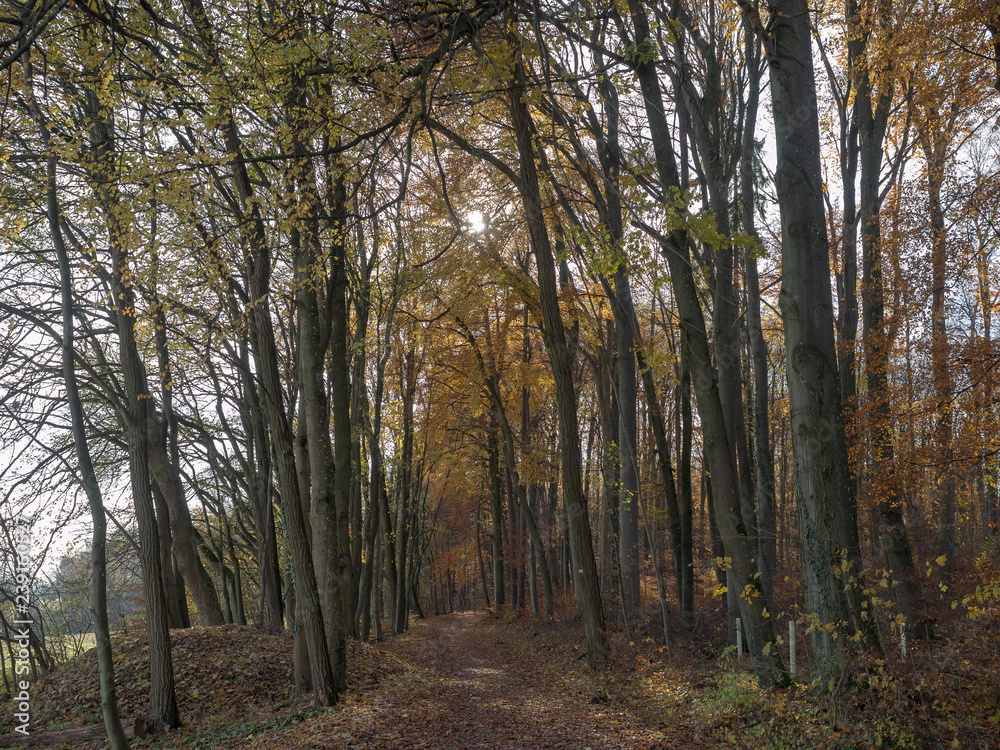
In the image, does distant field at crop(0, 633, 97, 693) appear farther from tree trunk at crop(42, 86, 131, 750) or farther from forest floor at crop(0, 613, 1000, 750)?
tree trunk at crop(42, 86, 131, 750)

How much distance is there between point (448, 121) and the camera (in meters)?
9.49

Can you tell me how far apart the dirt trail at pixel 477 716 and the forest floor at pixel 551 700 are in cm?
3

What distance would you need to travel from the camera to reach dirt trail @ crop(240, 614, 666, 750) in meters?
5.98

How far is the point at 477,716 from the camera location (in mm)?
7355

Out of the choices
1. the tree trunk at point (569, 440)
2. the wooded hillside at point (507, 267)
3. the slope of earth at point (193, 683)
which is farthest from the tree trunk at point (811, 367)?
the slope of earth at point (193, 683)

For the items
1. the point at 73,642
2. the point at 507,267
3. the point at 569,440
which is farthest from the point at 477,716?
the point at 73,642

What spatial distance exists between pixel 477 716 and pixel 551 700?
1.24m

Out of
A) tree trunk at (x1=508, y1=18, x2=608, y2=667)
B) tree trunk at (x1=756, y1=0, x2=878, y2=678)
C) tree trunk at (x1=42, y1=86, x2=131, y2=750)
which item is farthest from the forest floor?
tree trunk at (x1=42, y1=86, x2=131, y2=750)

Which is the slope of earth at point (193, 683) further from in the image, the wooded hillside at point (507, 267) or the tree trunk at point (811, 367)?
the tree trunk at point (811, 367)

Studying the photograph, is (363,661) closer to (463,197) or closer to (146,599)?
(146,599)

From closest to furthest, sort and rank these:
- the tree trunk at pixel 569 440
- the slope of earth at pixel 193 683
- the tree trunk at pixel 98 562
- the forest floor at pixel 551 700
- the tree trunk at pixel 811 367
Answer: the forest floor at pixel 551 700
the tree trunk at pixel 811 367
the tree trunk at pixel 98 562
the slope of earth at pixel 193 683
the tree trunk at pixel 569 440

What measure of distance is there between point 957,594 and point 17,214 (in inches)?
626

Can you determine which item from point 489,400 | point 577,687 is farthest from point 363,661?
point 489,400

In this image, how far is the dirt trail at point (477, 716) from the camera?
5980 mm
